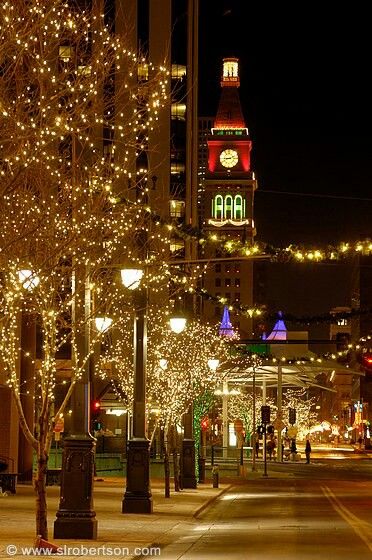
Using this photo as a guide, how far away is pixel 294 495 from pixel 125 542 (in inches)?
880

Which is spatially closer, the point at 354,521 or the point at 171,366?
the point at 354,521

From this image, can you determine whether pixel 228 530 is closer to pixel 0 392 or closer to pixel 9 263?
pixel 9 263

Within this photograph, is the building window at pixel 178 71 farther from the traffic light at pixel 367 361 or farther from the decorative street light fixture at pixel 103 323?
the decorative street light fixture at pixel 103 323

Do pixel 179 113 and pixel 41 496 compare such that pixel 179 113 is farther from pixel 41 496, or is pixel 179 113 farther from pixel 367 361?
pixel 41 496

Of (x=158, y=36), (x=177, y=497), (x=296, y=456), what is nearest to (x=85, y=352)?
(x=177, y=497)

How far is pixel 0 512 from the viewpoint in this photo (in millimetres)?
29047

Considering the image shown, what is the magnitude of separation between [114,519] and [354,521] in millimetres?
5968

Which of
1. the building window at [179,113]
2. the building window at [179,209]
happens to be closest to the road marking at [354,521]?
the building window at [179,209]

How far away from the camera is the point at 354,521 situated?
29.5m

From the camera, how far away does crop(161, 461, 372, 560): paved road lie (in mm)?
21422

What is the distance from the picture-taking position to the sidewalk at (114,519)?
2148 centimetres

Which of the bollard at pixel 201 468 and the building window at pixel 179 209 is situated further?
the building window at pixel 179 209

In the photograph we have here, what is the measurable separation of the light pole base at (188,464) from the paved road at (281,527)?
1.56 metres

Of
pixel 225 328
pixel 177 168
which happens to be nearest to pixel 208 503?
pixel 225 328
